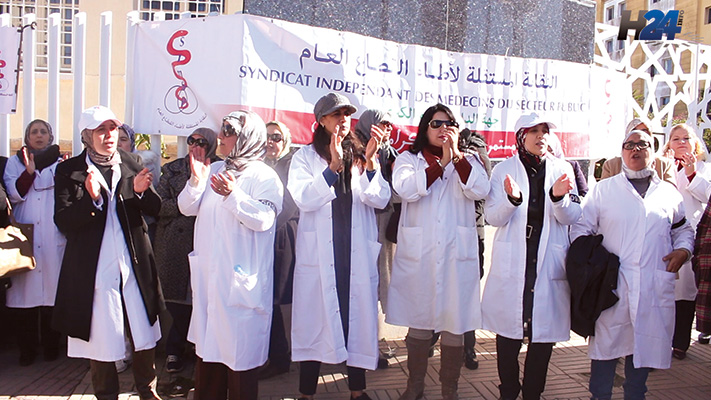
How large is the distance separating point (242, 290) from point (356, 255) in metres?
0.77

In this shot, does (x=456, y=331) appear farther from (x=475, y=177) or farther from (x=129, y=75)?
(x=129, y=75)

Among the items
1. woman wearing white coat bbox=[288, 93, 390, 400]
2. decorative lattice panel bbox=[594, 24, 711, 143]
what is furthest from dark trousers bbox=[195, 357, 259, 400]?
decorative lattice panel bbox=[594, 24, 711, 143]

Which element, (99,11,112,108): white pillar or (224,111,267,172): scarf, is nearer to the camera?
(224,111,267,172): scarf

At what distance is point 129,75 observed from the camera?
473 cm

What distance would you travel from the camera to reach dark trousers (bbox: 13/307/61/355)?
447 cm

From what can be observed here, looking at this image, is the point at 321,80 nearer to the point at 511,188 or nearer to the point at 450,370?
the point at 511,188

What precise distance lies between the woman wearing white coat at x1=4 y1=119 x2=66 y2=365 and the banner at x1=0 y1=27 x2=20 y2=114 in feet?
1.27

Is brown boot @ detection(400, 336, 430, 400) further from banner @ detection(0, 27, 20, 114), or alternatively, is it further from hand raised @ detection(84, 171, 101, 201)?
banner @ detection(0, 27, 20, 114)

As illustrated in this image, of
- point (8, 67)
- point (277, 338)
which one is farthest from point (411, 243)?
point (8, 67)

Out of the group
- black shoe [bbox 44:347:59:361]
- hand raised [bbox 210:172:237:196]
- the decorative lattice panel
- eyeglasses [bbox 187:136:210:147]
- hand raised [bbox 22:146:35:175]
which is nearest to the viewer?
hand raised [bbox 210:172:237:196]

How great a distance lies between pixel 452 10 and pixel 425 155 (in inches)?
99.3

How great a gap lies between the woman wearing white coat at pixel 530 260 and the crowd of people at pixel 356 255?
10mm

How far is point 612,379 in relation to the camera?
3.70 m

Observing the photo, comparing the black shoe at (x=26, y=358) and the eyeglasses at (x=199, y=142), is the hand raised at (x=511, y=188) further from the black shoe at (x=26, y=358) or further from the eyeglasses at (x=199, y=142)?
A: the black shoe at (x=26, y=358)
